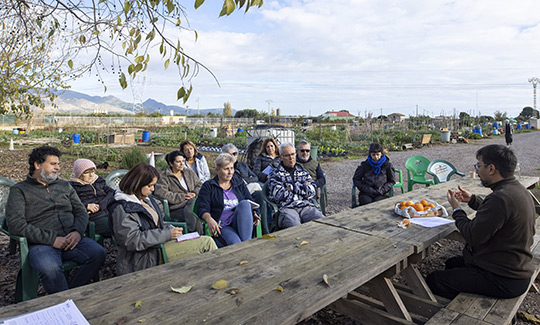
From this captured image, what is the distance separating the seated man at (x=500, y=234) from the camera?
2.21 m

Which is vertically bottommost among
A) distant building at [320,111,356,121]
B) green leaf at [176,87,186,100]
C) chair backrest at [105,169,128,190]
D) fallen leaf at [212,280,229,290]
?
fallen leaf at [212,280,229,290]

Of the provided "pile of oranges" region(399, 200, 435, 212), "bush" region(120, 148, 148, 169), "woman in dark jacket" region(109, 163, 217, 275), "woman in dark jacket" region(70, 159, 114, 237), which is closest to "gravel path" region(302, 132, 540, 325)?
"pile of oranges" region(399, 200, 435, 212)

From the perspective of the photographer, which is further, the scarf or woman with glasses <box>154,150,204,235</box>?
the scarf

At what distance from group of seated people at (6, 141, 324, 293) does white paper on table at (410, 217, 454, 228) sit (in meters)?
1.24

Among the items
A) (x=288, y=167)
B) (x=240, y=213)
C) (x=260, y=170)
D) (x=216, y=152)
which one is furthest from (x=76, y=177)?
(x=216, y=152)

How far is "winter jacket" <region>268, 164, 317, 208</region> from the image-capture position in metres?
4.06

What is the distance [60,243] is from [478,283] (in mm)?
2962

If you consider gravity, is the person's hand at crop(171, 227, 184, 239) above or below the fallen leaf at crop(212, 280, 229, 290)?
below

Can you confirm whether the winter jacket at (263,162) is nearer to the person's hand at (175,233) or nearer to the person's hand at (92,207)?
the person's hand at (92,207)

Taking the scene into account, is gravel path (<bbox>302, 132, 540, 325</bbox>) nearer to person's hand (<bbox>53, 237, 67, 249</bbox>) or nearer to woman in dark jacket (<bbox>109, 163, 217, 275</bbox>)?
woman in dark jacket (<bbox>109, 163, 217, 275</bbox>)

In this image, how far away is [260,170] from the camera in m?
5.65

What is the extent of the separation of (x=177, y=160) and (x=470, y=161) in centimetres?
1255

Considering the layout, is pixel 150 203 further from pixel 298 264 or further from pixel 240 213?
pixel 298 264

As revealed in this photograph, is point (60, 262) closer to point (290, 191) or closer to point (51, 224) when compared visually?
point (51, 224)
